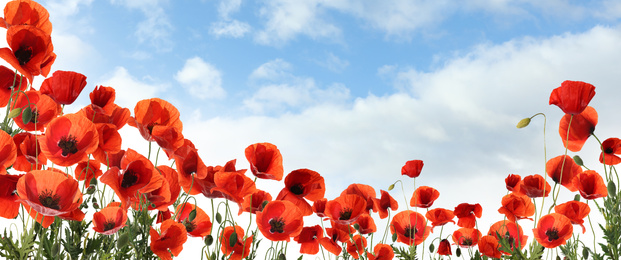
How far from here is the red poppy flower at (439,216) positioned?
332 cm

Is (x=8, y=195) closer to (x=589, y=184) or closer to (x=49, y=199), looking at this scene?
(x=49, y=199)

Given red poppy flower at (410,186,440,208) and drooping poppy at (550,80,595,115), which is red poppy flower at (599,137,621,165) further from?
red poppy flower at (410,186,440,208)

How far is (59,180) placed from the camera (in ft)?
5.45

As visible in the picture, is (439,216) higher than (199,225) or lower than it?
higher

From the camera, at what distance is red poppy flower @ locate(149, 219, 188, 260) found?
2.12 m

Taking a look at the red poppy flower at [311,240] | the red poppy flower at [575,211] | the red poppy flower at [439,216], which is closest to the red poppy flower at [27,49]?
the red poppy flower at [311,240]

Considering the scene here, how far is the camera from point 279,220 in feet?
7.26

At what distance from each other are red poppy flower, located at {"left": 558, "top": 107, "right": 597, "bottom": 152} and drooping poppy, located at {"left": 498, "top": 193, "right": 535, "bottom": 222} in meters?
0.50

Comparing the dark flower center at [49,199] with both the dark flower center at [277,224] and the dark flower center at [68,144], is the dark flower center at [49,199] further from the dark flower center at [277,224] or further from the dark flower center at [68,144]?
the dark flower center at [277,224]

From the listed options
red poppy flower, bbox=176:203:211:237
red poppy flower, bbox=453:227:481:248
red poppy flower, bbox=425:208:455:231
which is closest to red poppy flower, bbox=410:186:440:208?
red poppy flower, bbox=425:208:455:231

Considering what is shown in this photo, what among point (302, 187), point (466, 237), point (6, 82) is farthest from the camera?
point (466, 237)

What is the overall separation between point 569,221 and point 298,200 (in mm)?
1450

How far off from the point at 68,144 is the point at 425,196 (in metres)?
2.25

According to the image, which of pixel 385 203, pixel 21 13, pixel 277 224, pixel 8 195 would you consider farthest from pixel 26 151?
pixel 385 203
